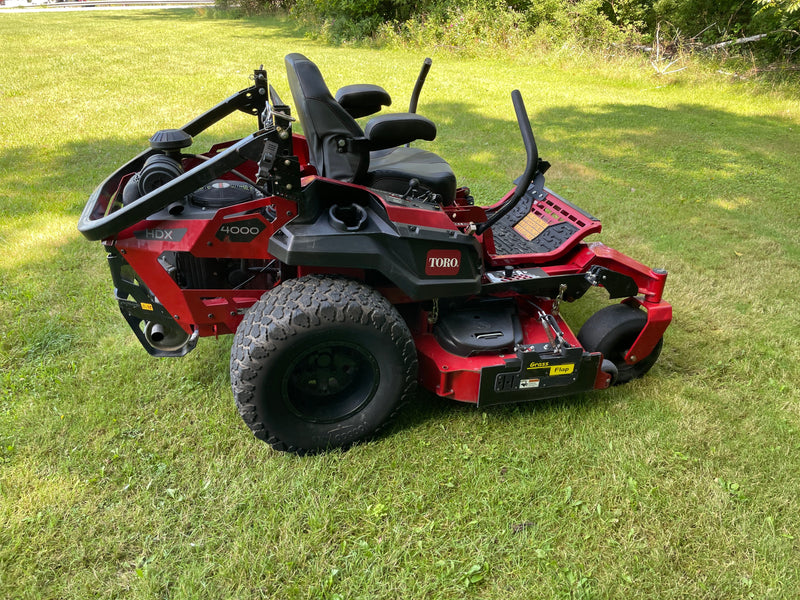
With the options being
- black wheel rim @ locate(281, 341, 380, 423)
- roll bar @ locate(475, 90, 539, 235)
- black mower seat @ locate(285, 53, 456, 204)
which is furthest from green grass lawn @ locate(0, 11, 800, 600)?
black mower seat @ locate(285, 53, 456, 204)

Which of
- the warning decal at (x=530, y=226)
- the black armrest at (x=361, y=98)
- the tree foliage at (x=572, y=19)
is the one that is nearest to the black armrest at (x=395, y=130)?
the black armrest at (x=361, y=98)

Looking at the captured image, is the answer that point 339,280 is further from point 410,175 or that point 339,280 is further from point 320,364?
point 410,175

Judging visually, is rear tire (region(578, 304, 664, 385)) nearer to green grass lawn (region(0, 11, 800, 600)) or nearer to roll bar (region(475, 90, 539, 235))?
green grass lawn (region(0, 11, 800, 600))

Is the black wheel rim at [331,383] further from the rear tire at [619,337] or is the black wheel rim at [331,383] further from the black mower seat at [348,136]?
the rear tire at [619,337]

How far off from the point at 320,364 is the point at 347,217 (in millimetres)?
680

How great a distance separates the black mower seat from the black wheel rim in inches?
33.3

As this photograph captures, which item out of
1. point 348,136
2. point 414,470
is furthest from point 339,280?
point 414,470

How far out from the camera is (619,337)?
325 cm

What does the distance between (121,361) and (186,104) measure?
6864mm

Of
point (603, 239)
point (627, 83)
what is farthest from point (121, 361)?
point (627, 83)

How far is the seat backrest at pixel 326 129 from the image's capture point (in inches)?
103

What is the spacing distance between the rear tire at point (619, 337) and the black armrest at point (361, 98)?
1.91 m

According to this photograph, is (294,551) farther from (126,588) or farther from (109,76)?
(109,76)

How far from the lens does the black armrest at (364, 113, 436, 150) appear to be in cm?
278
